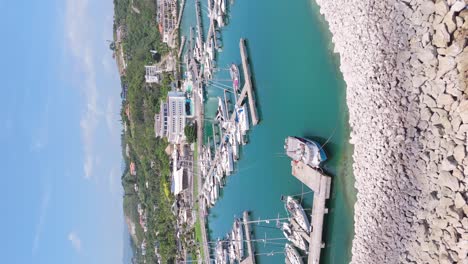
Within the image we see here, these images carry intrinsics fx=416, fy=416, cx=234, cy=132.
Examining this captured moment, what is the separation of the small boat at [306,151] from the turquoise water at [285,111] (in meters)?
0.41

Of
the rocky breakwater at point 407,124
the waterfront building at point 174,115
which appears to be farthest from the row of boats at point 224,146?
the rocky breakwater at point 407,124

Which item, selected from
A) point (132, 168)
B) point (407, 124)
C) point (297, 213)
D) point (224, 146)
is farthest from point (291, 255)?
point (132, 168)

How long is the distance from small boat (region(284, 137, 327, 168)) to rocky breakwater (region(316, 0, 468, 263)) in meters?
1.63

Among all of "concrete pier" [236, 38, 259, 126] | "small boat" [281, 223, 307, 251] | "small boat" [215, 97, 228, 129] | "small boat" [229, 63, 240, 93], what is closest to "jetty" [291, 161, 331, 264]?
"small boat" [281, 223, 307, 251]

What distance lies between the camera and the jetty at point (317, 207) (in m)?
16.6

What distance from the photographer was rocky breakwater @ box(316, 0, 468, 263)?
11594 mm

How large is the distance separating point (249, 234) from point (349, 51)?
12436mm

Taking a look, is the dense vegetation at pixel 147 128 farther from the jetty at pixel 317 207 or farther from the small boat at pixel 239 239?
the jetty at pixel 317 207

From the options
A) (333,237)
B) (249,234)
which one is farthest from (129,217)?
(333,237)

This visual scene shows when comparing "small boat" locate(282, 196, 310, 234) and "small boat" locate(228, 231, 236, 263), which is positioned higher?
"small boat" locate(282, 196, 310, 234)

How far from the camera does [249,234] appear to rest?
23.9 metres

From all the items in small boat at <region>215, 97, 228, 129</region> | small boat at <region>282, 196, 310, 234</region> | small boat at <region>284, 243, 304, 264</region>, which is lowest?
small boat at <region>284, 243, 304, 264</region>

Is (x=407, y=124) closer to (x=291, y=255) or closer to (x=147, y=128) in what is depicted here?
(x=291, y=255)

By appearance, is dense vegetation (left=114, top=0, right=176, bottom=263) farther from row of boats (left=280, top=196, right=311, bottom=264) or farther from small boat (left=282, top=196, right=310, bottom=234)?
small boat (left=282, top=196, right=310, bottom=234)
